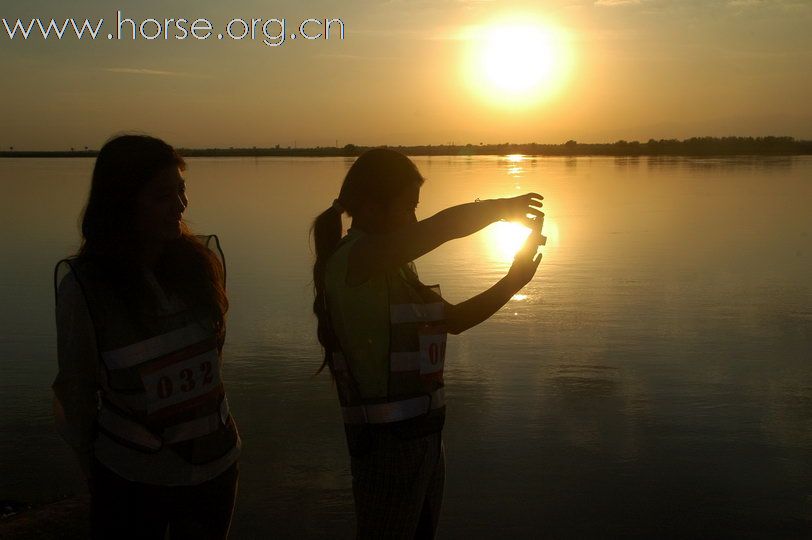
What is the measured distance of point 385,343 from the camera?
2.26m

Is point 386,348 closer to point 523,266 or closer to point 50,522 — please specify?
point 523,266

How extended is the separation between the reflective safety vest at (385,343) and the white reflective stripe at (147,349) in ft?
1.25

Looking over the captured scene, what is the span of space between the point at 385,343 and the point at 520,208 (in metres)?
0.47

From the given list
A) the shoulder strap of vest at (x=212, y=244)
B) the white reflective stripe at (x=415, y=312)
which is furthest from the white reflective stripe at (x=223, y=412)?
the white reflective stripe at (x=415, y=312)

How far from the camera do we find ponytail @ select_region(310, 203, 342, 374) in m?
2.38

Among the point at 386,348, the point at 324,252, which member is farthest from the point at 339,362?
the point at 324,252

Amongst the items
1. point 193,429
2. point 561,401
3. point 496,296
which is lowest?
point 561,401

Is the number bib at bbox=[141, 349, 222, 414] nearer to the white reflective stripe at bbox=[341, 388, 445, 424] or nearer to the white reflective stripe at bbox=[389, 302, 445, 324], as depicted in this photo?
the white reflective stripe at bbox=[341, 388, 445, 424]

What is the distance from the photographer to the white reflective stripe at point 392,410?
2.27 metres

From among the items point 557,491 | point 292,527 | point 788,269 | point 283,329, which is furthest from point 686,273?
point 292,527

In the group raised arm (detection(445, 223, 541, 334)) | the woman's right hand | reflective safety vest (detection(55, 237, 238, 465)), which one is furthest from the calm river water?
the woman's right hand

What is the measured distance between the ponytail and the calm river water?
8.32 ft

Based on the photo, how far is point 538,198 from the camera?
229 cm

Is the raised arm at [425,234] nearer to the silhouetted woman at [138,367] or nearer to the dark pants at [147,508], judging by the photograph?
the silhouetted woman at [138,367]
